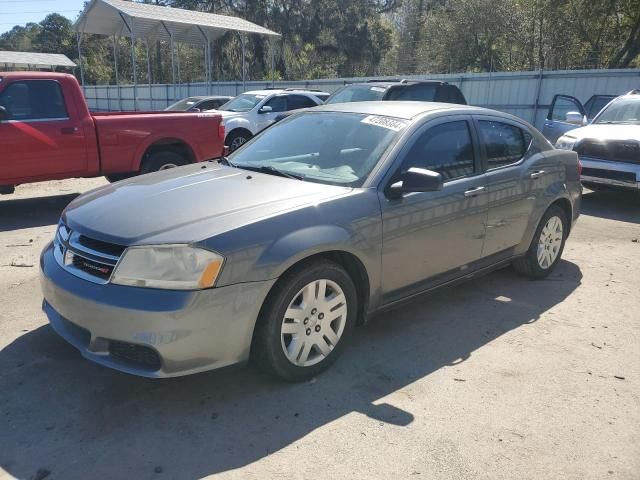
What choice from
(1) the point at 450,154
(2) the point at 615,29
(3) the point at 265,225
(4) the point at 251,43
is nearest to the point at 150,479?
(3) the point at 265,225

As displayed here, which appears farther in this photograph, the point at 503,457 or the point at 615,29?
the point at 615,29

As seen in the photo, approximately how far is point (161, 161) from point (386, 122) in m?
5.08

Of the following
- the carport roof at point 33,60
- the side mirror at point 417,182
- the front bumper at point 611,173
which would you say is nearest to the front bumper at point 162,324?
the side mirror at point 417,182

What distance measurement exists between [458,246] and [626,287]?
2.20m

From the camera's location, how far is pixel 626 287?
5.23 m

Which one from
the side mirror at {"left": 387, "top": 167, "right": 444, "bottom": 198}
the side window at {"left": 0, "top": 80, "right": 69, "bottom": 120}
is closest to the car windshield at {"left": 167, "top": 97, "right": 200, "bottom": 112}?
the side window at {"left": 0, "top": 80, "right": 69, "bottom": 120}

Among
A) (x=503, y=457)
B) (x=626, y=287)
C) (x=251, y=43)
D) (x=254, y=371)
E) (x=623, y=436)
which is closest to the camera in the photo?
(x=503, y=457)

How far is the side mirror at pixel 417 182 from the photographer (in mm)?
3518

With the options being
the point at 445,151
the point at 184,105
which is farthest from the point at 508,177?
the point at 184,105

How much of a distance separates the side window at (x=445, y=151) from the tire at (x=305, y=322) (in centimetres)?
103

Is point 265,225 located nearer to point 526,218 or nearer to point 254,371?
point 254,371

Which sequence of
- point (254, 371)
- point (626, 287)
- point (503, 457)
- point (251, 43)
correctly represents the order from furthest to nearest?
1. point (251, 43)
2. point (626, 287)
3. point (254, 371)
4. point (503, 457)

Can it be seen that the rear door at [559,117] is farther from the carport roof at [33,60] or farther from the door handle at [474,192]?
the carport roof at [33,60]

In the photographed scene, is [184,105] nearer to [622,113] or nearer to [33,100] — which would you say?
A: [33,100]
